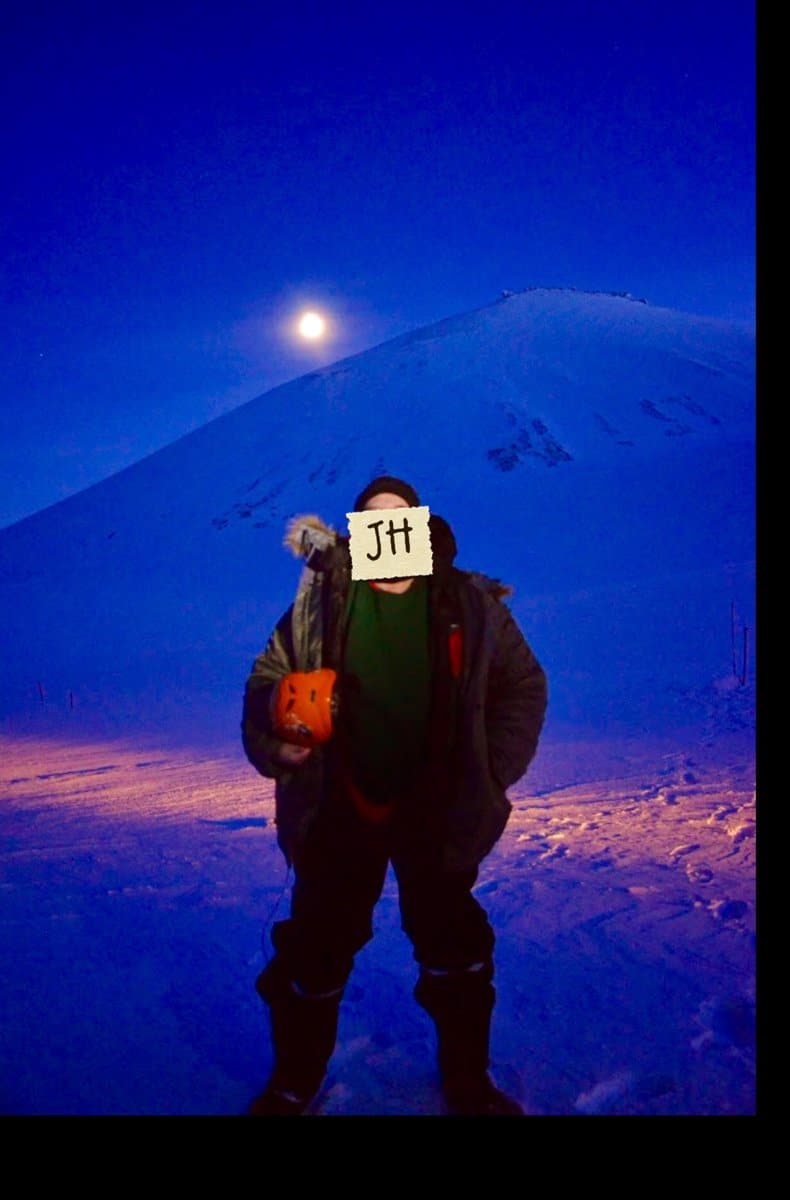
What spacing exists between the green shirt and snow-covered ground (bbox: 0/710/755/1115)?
1.15m

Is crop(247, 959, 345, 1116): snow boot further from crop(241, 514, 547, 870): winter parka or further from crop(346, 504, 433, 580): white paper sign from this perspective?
crop(346, 504, 433, 580): white paper sign

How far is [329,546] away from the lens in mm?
2803

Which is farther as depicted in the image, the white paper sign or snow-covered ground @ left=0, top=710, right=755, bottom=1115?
snow-covered ground @ left=0, top=710, right=755, bottom=1115

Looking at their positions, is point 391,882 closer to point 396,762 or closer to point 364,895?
point 364,895

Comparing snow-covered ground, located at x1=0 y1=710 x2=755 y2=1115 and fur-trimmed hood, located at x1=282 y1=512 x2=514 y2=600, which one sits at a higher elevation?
fur-trimmed hood, located at x1=282 y1=512 x2=514 y2=600

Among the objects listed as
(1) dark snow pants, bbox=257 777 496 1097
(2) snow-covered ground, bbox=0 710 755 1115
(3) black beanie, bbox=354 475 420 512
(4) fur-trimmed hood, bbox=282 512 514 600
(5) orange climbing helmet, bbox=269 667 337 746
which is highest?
(3) black beanie, bbox=354 475 420 512

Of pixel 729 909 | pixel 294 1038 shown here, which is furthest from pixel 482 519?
pixel 294 1038

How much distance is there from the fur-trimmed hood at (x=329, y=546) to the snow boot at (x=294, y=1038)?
4.62 feet

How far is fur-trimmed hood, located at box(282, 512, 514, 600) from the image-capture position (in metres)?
2.79

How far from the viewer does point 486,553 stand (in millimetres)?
17719

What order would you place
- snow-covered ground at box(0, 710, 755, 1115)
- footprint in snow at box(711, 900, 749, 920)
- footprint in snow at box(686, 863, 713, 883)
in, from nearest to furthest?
snow-covered ground at box(0, 710, 755, 1115), footprint in snow at box(711, 900, 749, 920), footprint in snow at box(686, 863, 713, 883)

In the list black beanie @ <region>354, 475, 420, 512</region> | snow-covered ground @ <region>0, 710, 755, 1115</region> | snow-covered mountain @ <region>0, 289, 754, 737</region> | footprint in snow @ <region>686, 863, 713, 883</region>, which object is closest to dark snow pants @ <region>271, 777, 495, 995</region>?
snow-covered ground @ <region>0, 710, 755, 1115</region>

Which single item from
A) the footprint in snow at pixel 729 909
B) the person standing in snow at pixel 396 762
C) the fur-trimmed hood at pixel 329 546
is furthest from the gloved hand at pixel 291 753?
the footprint in snow at pixel 729 909
